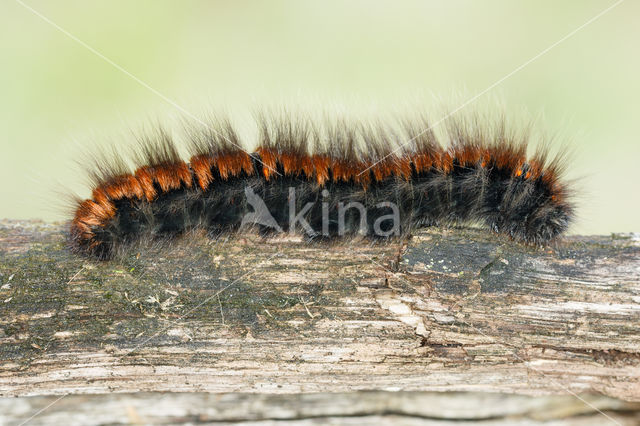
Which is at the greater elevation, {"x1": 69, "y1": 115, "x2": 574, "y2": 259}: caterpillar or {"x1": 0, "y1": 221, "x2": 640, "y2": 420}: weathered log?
{"x1": 69, "y1": 115, "x2": 574, "y2": 259}: caterpillar

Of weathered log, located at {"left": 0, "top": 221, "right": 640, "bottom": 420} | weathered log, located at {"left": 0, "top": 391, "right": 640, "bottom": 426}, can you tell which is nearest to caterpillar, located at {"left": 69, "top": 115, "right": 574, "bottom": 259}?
weathered log, located at {"left": 0, "top": 221, "right": 640, "bottom": 420}

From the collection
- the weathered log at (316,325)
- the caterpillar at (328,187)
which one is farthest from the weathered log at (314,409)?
the caterpillar at (328,187)

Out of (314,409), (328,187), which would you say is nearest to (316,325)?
(314,409)

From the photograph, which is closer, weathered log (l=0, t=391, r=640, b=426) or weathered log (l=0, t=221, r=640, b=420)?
weathered log (l=0, t=221, r=640, b=420)

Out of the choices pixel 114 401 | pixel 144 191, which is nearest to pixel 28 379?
pixel 114 401

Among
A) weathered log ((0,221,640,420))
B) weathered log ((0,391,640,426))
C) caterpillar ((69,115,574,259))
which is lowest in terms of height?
weathered log ((0,391,640,426))

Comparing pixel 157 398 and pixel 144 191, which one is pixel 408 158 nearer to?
pixel 144 191

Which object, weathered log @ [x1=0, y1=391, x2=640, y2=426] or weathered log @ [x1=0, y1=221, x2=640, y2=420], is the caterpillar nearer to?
weathered log @ [x1=0, y1=221, x2=640, y2=420]
